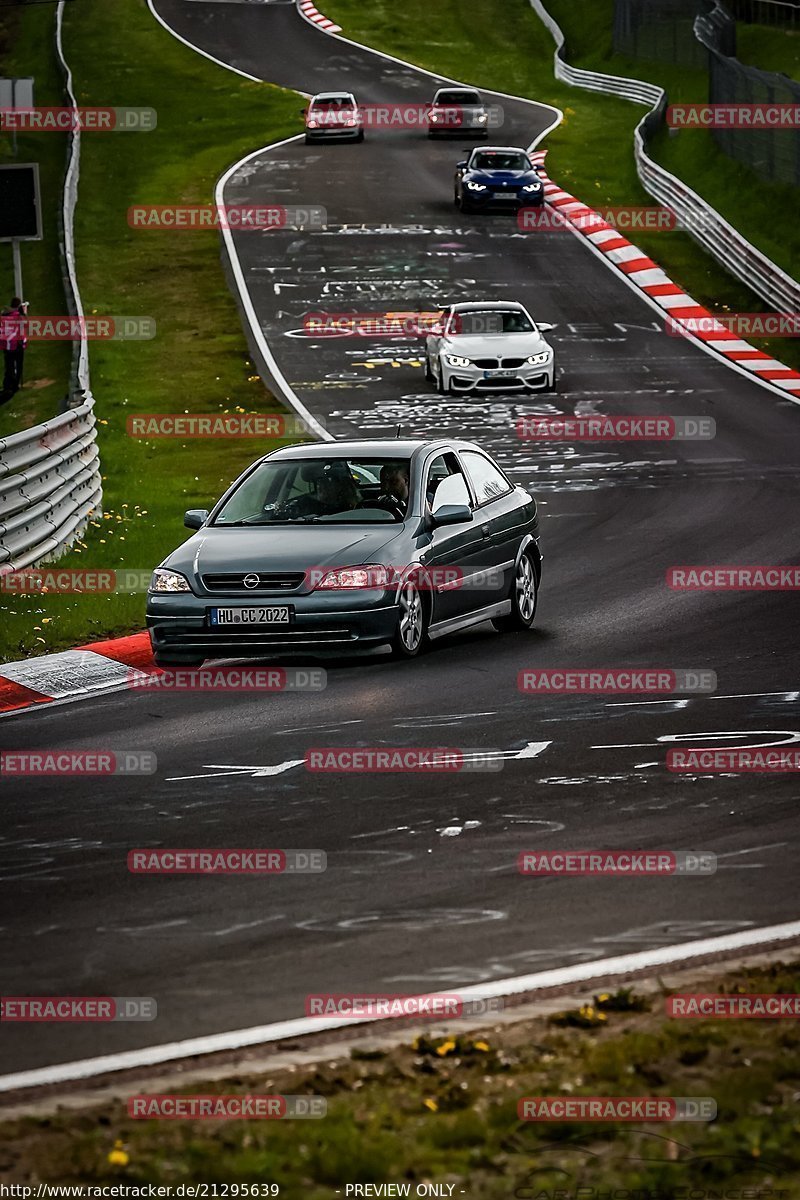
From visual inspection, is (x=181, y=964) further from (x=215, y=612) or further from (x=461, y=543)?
(x=461, y=543)

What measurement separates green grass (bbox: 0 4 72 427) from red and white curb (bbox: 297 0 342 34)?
9445mm

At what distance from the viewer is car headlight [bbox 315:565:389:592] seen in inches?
503

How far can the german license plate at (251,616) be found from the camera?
41.7 feet

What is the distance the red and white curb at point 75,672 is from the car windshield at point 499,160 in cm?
3057

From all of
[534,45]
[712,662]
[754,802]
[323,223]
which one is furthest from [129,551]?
[534,45]

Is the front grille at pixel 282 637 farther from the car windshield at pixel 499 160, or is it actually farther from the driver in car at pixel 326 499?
the car windshield at pixel 499 160

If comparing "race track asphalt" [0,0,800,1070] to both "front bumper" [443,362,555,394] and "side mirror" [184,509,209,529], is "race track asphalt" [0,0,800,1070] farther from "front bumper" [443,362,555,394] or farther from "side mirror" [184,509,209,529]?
"front bumper" [443,362,555,394]

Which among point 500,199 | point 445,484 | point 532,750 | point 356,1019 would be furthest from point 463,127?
point 356,1019

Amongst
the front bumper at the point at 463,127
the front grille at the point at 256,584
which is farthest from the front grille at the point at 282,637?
the front bumper at the point at 463,127

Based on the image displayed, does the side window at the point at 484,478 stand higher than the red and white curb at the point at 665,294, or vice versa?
the side window at the point at 484,478

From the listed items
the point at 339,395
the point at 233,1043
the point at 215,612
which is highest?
the point at 233,1043

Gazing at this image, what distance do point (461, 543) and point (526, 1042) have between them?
8073mm

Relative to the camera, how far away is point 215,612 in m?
12.8

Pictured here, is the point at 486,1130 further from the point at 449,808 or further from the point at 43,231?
the point at 43,231
